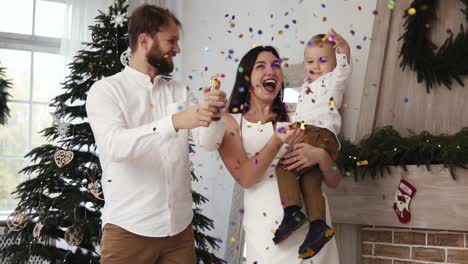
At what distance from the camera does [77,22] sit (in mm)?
5168

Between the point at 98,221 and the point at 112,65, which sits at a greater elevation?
the point at 112,65

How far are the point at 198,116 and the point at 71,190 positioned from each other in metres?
1.94

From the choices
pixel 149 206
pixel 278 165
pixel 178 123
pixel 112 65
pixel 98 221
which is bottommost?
pixel 98 221

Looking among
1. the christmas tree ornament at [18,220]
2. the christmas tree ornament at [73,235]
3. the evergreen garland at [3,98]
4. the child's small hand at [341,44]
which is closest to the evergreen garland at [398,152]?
the child's small hand at [341,44]

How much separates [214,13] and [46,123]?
1.71 m

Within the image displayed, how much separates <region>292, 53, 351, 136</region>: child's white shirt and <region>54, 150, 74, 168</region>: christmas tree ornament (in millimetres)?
1471

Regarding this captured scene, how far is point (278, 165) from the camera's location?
227 cm

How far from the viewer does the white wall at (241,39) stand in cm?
374

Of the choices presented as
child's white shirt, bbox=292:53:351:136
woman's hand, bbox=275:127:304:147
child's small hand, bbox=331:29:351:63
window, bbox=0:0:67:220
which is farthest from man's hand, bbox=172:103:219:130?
window, bbox=0:0:67:220

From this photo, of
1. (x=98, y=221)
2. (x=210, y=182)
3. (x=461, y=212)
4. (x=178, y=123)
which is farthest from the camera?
(x=210, y=182)

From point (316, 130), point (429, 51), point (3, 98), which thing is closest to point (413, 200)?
point (429, 51)

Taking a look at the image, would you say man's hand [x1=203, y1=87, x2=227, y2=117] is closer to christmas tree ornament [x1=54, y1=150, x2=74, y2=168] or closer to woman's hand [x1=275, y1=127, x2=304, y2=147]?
woman's hand [x1=275, y1=127, x2=304, y2=147]

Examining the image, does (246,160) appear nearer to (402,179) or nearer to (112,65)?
(402,179)

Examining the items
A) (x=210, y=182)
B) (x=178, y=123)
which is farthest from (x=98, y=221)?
(x=178, y=123)
